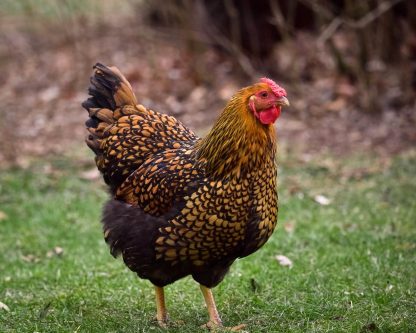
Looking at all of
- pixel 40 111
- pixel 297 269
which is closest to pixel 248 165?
pixel 297 269

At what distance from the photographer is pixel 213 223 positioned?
15.3 feet

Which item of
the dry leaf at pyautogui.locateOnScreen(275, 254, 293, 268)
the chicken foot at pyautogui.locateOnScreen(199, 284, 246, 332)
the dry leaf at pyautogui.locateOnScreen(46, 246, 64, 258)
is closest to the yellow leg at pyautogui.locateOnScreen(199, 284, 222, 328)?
the chicken foot at pyautogui.locateOnScreen(199, 284, 246, 332)

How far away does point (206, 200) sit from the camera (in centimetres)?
470

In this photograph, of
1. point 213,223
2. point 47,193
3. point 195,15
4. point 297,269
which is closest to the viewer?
point 213,223

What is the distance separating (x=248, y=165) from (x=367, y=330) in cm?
125

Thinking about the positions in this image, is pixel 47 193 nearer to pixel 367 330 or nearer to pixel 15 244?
pixel 15 244

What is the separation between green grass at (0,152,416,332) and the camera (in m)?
5.24

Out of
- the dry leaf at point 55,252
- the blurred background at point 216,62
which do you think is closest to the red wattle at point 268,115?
the dry leaf at point 55,252

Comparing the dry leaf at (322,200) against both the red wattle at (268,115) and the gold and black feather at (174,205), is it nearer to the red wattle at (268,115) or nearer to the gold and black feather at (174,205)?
the gold and black feather at (174,205)

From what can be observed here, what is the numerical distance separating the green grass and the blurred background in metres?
1.41

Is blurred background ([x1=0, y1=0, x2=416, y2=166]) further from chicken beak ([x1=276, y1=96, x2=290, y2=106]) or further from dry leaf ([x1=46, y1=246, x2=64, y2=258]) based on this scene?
chicken beak ([x1=276, y1=96, x2=290, y2=106])

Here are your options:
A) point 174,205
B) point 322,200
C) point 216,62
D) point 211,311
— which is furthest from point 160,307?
point 216,62

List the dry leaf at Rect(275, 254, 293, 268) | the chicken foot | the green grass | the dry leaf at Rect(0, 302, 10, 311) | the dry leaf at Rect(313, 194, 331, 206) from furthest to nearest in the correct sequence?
the dry leaf at Rect(313, 194, 331, 206), the dry leaf at Rect(275, 254, 293, 268), the dry leaf at Rect(0, 302, 10, 311), the green grass, the chicken foot

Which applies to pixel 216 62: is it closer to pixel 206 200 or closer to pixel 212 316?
pixel 212 316
